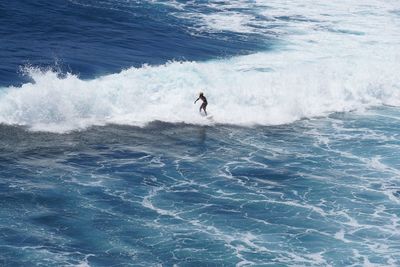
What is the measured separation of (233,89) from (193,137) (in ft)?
22.4

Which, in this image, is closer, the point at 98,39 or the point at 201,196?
the point at 201,196

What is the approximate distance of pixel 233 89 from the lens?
4525 cm

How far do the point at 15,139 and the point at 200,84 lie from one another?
12.3 m

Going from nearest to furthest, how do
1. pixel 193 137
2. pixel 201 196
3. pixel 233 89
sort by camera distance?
pixel 201 196, pixel 193 137, pixel 233 89

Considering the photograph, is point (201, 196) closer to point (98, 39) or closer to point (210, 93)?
point (210, 93)

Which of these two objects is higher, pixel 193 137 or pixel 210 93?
pixel 210 93

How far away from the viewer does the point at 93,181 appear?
32875 mm

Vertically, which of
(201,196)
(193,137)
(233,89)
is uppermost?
(233,89)

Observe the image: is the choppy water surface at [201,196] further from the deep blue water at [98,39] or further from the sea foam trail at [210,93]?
the deep blue water at [98,39]

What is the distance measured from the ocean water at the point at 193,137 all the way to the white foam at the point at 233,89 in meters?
0.11

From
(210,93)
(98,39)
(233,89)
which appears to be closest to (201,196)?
(210,93)

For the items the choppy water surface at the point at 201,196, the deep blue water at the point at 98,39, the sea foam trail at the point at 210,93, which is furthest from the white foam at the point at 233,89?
the choppy water surface at the point at 201,196

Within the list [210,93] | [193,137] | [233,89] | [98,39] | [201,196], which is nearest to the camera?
[201,196]

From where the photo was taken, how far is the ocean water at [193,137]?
28.6 m
